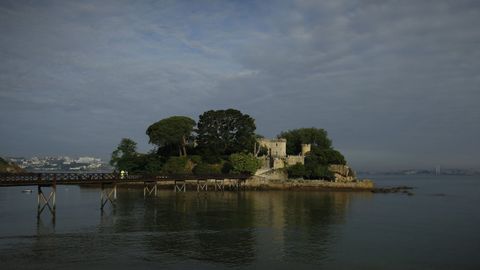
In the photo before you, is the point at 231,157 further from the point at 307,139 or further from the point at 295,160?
the point at 307,139

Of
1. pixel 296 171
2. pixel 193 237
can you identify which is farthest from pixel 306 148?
pixel 193 237

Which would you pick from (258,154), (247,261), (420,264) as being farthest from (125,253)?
(258,154)

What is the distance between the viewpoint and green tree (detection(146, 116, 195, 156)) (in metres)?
94.9

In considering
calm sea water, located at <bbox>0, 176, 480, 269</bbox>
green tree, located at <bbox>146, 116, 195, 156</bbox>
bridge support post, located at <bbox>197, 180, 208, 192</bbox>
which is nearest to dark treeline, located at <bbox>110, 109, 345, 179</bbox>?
green tree, located at <bbox>146, 116, 195, 156</bbox>

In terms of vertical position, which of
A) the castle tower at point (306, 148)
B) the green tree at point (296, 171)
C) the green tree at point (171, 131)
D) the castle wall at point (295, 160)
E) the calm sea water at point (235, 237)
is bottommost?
the calm sea water at point (235, 237)

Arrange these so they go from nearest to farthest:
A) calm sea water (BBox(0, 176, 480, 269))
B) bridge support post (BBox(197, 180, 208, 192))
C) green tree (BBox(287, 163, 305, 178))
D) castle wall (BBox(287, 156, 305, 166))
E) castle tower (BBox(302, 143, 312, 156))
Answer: calm sea water (BBox(0, 176, 480, 269)), bridge support post (BBox(197, 180, 208, 192)), green tree (BBox(287, 163, 305, 178)), castle wall (BBox(287, 156, 305, 166)), castle tower (BBox(302, 143, 312, 156))

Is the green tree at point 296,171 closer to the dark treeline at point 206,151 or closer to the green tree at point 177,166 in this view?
the dark treeline at point 206,151

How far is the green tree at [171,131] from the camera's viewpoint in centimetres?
9488

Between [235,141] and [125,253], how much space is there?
71.1m

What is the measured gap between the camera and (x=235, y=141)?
325 feet

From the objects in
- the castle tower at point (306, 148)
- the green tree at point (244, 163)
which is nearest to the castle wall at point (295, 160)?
the castle tower at point (306, 148)

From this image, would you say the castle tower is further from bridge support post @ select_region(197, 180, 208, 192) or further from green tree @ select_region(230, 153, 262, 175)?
bridge support post @ select_region(197, 180, 208, 192)

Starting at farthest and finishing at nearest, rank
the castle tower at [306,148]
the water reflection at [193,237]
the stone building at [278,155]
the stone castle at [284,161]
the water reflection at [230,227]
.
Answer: the castle tower at [306,148]
the stone building at [278,155]
the stone castle at [284,161]
the water reflection at [230,227]
the water reflection at [193,237]

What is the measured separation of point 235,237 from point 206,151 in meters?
62.2
